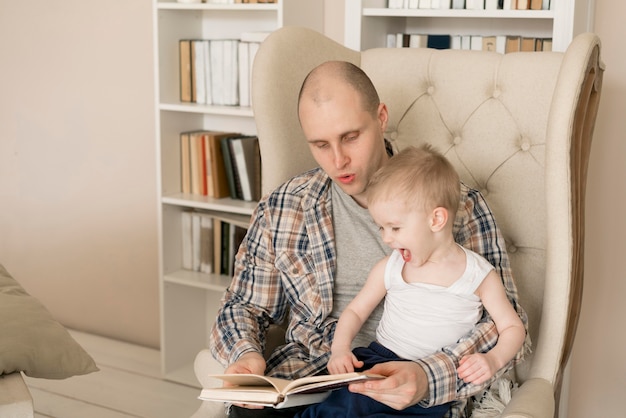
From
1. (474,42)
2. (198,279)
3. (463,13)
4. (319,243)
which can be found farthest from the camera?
(198,279)

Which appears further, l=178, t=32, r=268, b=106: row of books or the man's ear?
l=178, t=32, r=268, b=106: row of books

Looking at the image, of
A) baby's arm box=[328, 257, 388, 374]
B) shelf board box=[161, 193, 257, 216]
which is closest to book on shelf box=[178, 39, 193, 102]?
shelf board box=[161, 193, 257, 216]

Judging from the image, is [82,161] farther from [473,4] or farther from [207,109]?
[473,4]

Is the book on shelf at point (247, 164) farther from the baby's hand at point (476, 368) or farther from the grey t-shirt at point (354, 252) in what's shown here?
the baby's hand at point (476, 368)

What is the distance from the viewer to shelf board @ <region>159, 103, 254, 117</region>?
2738 millimetres

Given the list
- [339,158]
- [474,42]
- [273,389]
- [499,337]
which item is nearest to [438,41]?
[474,42]

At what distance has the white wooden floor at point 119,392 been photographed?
284cm

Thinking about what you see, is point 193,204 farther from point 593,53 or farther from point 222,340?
point 593,53

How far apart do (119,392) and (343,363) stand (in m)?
1.70

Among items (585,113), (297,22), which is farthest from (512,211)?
(297,22)

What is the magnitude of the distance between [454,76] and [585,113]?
36cm

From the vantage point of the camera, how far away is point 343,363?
5.00ft

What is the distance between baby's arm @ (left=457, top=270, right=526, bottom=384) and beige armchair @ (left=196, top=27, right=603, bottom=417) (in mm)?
118

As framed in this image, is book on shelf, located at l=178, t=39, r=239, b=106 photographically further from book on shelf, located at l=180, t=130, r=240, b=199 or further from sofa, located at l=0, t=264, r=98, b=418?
sofa, located at l=0, t=264, r=98, b=418
